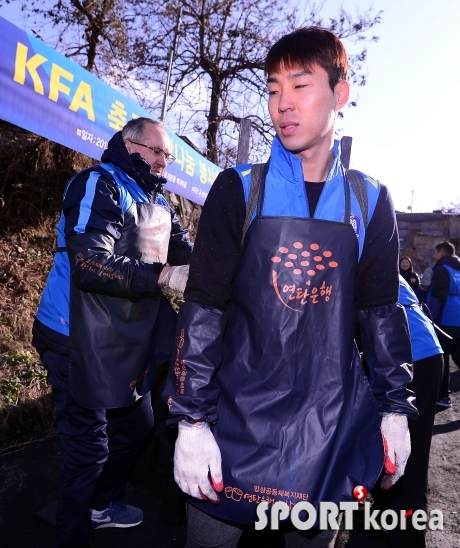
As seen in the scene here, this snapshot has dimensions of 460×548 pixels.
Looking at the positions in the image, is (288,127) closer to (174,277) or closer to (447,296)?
(174,277)

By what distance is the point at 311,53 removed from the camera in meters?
1.44

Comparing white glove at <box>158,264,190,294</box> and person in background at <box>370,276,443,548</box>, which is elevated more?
white glove at <box>158,264,190,294</box>

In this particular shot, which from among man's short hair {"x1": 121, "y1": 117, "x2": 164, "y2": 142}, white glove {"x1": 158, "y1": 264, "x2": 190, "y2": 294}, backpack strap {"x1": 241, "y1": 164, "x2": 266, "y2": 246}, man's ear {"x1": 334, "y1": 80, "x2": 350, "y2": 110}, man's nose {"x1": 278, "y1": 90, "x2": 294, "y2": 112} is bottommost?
white glove {"x1": 158, "y1": 264, "x2": 190, "y2": 294}

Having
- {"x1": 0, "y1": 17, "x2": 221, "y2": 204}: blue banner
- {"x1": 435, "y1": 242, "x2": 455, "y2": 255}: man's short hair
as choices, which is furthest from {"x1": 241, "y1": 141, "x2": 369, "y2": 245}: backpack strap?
{"x1": 435, "y1": 242, "x2": 455, "y2": 255}: man's short hair

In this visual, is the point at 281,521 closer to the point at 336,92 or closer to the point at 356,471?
the point at 356,471

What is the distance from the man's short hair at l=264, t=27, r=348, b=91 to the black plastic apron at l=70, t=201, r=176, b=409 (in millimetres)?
1165

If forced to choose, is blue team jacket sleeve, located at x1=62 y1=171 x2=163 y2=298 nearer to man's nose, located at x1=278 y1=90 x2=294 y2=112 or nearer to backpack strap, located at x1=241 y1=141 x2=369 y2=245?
backpack strap, located at x1=241 y1=141 x2=369 y2=245

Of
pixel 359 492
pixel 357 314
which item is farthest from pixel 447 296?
pixel 359 492

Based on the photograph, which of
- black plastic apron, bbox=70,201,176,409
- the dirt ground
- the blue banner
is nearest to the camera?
black plastic apron, bbox=70,201,176,409

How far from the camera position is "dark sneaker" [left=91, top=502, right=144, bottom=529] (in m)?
2.77

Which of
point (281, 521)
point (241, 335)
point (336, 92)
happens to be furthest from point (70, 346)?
point (336, 92)

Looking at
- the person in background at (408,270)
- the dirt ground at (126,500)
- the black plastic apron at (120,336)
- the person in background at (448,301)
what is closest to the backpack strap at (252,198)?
the black plastic apron at (120,336)

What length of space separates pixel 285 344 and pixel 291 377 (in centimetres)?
10

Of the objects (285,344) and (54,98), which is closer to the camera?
(285,344)
